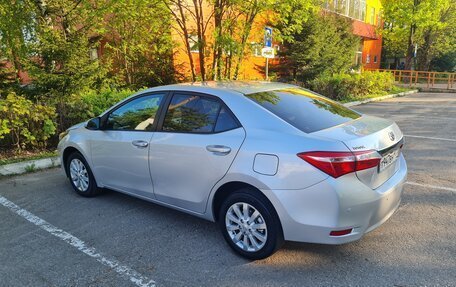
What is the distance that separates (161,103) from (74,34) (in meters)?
6.23

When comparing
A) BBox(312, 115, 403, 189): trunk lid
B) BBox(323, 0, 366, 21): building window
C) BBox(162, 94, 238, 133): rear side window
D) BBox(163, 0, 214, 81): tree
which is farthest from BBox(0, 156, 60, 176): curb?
BBox(323, 0, 366, 21): building window

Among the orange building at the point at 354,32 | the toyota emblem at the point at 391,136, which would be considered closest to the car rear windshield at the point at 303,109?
the toyota emblem at the point at 391,136

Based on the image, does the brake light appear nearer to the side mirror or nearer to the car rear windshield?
the car rear windshield

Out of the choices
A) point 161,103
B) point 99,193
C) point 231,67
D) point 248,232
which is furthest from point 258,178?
point 231,67

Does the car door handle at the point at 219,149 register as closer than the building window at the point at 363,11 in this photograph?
Yes

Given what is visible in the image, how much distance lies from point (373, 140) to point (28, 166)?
5.46 m

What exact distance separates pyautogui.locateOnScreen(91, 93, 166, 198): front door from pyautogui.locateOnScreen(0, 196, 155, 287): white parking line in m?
0.80

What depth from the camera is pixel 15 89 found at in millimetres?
8883

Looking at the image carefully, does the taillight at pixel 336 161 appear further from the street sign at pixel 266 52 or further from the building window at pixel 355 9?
the building window at pixel 355 9

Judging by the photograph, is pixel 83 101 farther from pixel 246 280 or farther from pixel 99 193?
pixel 246 280

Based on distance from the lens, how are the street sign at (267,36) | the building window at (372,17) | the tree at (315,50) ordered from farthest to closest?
the building window at (372,17), the tree at (315,50), the street sign at (267,36)

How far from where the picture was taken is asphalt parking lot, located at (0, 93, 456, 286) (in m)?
3.16

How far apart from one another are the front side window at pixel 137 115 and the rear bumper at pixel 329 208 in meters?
1.68

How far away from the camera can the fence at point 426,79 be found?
24.8 metres
